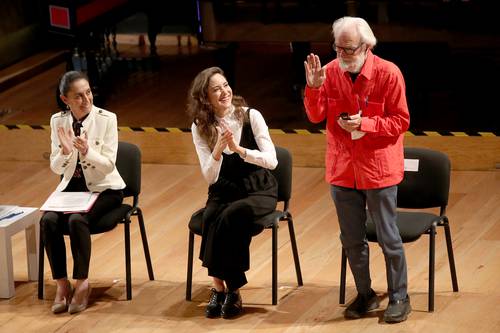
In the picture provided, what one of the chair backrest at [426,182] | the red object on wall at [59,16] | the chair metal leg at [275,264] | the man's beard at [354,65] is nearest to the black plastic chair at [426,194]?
the chair backrest at [426,182]

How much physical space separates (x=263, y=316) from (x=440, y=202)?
1004mm

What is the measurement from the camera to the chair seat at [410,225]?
5316 millimetres

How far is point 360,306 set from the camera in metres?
5.37

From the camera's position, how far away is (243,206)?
545 centimetres

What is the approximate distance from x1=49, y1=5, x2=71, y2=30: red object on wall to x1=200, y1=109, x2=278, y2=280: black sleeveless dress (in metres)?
3.61

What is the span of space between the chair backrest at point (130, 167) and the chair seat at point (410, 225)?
1.24 meters

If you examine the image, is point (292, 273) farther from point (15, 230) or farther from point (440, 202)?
point (15, 230)

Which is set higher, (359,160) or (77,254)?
(359,160)

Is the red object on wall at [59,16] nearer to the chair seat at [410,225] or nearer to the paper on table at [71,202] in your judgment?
the paper on table at [71,202]

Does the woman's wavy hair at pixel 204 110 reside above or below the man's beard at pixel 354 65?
below

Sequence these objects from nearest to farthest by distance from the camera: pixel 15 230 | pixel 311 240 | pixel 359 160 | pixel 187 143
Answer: pixel 359 160, pixel 15 230, pixel 311 240, pixel 187 143

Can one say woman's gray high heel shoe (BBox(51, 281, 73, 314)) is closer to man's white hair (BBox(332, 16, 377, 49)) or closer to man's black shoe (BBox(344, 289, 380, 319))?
man's black shoe (BBox(344, 289, 380, 319))

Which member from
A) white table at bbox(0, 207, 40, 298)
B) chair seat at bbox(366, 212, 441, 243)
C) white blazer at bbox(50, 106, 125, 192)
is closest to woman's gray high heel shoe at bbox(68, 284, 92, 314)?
white table at bbox(0, 207, 40, 298)

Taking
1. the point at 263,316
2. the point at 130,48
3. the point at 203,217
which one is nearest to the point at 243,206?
the point at 203,217
